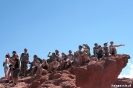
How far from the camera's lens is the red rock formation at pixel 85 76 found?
11949mm

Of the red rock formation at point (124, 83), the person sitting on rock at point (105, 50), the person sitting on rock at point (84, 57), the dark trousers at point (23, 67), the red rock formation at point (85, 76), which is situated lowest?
the red rock formation at point (124, 83)

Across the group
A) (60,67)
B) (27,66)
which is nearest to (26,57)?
(27,66)

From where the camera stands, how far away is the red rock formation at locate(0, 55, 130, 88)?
11949 mm

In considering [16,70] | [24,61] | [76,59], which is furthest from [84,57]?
[16,70]

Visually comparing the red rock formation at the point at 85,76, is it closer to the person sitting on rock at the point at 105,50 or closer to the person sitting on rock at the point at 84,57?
the person sitting on rock at the point at 84,57

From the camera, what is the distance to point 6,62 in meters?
11.7

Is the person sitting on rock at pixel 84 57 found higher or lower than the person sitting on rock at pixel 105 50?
lower

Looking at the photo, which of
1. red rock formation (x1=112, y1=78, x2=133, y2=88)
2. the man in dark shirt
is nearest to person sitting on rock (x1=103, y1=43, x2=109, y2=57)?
the man in dark shirt

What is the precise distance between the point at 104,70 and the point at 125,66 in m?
3.43

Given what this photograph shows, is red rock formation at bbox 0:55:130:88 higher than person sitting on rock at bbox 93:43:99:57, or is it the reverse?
person sitting on rock at bbox 93:43:99:57

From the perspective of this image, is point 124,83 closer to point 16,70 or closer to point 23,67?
point 23,67

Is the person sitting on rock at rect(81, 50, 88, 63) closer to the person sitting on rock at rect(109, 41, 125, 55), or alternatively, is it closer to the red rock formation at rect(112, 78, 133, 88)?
the person sitting on rock at rect(109, 41, 125, 55)

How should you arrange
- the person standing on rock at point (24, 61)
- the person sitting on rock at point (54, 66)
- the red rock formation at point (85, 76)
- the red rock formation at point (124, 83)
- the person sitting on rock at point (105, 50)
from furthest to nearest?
the red rock formation at point (124, 83), the person sitting on rock at point (105, 50), the person standing on rock at point (24, 61), the person sitting on rock at point (54, 66), the red rock formation at point (85, 76)

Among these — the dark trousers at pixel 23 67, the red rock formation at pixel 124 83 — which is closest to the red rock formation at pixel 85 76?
the dark trousers at pixel 23 67
